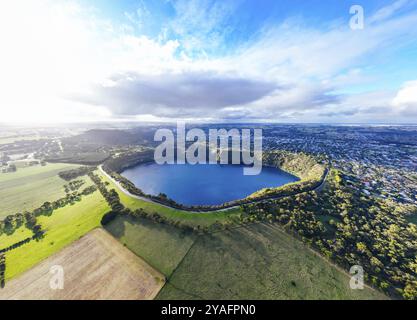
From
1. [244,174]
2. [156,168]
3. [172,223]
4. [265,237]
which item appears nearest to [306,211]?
[265,237]

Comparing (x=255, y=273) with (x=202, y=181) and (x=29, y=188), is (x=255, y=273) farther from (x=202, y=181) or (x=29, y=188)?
(x=29, y=188)

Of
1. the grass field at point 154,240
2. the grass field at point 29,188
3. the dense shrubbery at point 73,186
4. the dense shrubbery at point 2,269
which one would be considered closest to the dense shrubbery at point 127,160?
the grass field at point 29,188

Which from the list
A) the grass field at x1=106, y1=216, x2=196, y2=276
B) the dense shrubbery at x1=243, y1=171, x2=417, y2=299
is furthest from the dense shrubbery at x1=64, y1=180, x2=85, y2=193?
the dense shrubbery at x1=243, y1=171, x2=417, y2=299

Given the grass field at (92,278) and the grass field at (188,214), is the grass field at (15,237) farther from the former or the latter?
the grass field at (188,214)

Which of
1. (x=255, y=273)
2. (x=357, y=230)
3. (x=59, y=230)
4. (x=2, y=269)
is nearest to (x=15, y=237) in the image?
(x=59, y=230)
